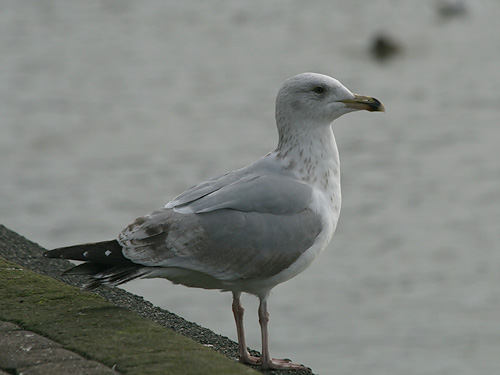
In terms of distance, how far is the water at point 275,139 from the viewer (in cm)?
1017

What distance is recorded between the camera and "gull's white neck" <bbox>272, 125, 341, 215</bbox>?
16.0ft

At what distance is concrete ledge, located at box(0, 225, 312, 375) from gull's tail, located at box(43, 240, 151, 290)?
0.38ft

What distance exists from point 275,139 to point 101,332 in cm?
1130

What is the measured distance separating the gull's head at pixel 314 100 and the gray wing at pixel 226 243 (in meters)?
0.65

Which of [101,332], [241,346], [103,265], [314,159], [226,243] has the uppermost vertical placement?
[314,159]

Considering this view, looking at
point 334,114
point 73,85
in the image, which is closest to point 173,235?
point 334,114

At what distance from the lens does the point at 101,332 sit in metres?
4.07

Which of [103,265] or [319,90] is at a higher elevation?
[319,90]

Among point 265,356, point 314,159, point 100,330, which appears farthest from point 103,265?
point 314,159

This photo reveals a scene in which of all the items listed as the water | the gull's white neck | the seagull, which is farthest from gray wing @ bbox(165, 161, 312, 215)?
the water

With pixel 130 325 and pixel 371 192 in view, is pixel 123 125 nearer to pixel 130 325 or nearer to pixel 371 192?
pixel 371 192

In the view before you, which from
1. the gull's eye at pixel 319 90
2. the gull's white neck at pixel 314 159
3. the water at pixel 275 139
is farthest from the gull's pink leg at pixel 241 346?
the water at pixel 275 139

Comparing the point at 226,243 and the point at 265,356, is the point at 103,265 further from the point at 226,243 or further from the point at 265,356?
the point at 265,356

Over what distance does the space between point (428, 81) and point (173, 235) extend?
1611 centimetres
